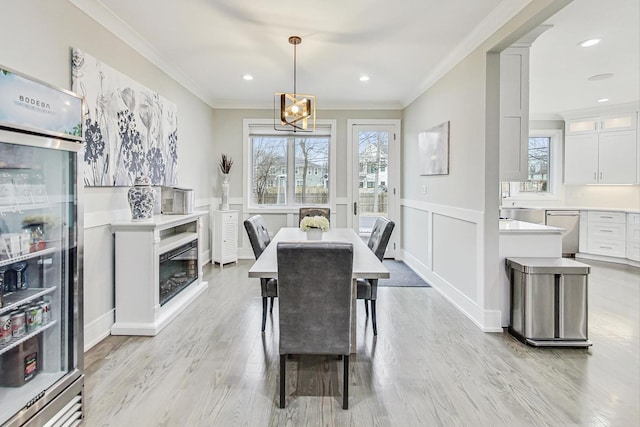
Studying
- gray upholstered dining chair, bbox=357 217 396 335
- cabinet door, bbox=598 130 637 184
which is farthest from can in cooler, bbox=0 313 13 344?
cabinet door, bbox=598 130 637 184

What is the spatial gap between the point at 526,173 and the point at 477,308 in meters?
1.28

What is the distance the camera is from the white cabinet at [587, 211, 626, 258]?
18.8ft

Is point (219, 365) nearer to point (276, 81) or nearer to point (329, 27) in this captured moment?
point (329, 27)

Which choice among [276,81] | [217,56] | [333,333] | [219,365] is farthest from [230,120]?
[333,333]

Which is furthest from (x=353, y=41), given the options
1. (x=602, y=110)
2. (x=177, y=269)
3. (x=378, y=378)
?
(x=602, y=110)

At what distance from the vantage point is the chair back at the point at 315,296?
181 cm

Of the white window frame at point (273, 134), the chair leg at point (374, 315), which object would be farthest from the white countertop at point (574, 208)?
the chair leg at point (374, 315)

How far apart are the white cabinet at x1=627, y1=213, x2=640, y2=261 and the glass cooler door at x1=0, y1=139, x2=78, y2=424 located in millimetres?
7211

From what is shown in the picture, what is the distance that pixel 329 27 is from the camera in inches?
121

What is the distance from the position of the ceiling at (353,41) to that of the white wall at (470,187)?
190 mm

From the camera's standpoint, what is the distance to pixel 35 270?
1766 mm

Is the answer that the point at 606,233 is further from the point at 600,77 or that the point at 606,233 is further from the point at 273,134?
the point at 273,134

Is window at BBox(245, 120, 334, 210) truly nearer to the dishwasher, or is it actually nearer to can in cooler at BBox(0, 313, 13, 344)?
the dishwasher

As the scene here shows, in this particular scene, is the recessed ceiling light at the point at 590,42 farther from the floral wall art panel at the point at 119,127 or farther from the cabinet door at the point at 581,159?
the floral wall art panel at the point at 119,127
